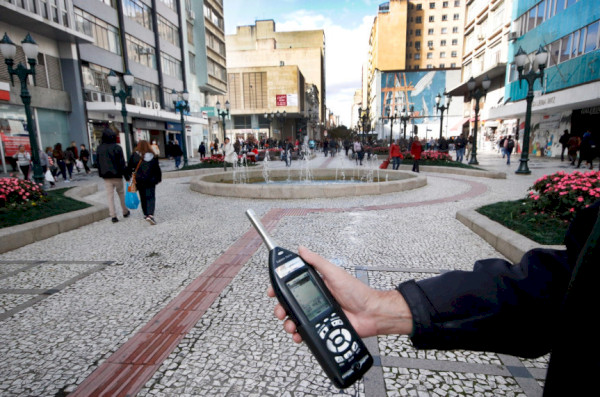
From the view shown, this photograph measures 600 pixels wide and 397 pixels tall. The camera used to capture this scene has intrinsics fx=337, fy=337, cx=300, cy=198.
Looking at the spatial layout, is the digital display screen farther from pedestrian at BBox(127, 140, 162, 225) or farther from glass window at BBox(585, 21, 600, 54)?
glass window at BBox(585, 21, 600, 54)

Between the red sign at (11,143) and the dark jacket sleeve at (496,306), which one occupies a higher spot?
the red sign at (11,143)

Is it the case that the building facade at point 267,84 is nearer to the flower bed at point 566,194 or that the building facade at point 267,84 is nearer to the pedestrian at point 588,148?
the pedestrian at point 588,148

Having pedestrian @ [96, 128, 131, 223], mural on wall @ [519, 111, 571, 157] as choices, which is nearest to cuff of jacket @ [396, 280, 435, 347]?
pedestrian @ [96, 128, 131, 223]

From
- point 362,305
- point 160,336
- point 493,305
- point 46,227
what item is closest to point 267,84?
point 46,227

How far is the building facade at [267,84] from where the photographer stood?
227 feet

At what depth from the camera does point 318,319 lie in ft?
3.70

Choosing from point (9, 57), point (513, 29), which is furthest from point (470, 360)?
point (513, 29)

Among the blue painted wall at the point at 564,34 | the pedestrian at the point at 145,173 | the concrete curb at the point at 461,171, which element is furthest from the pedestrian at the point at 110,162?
the blue painted wall at the point at 564,34

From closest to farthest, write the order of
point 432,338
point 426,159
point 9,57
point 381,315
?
point 432,338, point 381,315, point 9,57, point 426,159

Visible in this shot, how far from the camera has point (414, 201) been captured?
8.88 metres

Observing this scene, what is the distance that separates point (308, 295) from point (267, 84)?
238ft

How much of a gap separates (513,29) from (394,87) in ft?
143

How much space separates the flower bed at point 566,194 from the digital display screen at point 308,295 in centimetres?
536

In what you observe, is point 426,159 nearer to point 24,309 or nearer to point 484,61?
point 24,309
